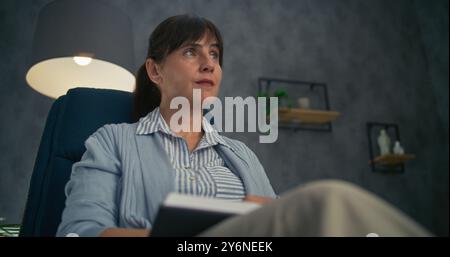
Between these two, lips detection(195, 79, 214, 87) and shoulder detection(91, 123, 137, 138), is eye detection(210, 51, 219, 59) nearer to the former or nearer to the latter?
lips detection(195, 79, 214, 87)

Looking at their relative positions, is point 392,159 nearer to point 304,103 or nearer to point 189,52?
point 304,103

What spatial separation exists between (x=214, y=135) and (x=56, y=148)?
1.38 feet

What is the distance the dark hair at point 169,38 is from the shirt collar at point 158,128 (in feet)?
0.18

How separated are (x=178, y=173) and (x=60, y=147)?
291mm

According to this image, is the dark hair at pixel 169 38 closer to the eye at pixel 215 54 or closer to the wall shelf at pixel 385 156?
the eye at pixel 215 54

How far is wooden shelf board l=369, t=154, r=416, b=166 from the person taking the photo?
2842mm

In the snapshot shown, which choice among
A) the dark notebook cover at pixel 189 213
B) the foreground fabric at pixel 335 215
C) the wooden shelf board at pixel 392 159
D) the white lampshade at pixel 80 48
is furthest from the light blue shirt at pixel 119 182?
the wooden shelf board at pixel 392 159

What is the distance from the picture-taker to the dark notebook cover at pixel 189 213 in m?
0.37

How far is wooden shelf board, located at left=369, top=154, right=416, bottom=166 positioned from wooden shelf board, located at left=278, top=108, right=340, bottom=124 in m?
0.46

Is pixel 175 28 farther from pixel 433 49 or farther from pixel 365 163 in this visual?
pixel 433 49

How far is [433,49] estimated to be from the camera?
3549 mm

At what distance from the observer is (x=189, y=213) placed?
380 mm

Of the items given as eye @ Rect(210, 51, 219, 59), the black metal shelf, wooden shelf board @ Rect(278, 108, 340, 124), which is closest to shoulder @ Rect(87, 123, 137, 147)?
eye @ Rect(210, 51, 219, 59)
